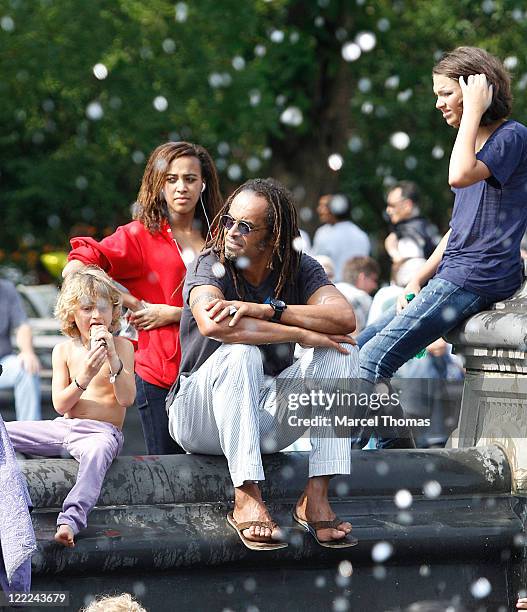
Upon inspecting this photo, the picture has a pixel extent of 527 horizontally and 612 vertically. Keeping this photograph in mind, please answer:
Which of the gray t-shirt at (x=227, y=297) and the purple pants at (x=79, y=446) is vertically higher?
the gray t-shirt at (x=227, y=297)

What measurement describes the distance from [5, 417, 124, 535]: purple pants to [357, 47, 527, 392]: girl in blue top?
4.38 feet

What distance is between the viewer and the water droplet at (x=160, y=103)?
21.9 m

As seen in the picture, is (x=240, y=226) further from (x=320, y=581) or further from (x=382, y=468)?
(x=320, y=581)

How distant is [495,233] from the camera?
5.43m

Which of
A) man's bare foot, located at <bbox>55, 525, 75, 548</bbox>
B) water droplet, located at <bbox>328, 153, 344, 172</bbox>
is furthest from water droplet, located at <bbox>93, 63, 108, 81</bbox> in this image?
man's bare foot, located at <bbox>55, 525, 75, 548</bbox>

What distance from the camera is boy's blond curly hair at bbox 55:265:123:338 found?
505 centimetres

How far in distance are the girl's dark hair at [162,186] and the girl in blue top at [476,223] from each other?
103 cm

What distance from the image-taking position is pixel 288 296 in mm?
5191

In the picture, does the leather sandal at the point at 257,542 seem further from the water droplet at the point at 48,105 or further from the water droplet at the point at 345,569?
the water droplet at the point at 48,105

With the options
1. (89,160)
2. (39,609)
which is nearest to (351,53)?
(89,160)

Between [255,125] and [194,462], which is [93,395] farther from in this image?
[255,125]

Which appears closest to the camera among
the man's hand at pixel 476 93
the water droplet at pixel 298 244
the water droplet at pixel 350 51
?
the water droplet at pixel 298 244

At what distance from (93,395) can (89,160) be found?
22.5m

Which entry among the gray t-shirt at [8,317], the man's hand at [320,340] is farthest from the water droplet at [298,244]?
the gray t-shirt at [8,317]
